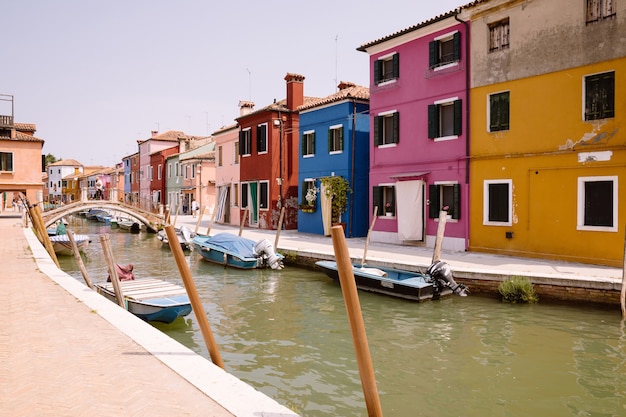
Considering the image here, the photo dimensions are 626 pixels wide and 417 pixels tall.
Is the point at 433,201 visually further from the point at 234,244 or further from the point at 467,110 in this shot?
the point at 234,244

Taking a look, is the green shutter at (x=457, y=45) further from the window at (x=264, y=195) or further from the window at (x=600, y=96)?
the window at (x=264, y=195)

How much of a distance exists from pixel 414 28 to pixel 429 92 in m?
2.40

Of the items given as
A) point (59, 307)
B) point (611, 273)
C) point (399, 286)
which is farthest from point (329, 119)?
point (59, 307)

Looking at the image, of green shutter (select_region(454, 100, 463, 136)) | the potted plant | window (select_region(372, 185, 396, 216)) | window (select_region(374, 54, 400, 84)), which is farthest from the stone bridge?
green shutter (select_region(454, 100, 463, 136))

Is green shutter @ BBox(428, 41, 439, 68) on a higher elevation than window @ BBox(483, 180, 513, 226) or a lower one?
higher

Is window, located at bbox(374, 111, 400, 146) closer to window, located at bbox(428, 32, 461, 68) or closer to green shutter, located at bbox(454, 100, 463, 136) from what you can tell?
window, located at bbox(428, 32, 461, 68)

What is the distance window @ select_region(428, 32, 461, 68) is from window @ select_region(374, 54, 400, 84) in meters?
1.64

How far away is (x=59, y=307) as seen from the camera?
7.58m

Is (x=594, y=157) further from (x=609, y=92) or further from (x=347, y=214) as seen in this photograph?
(x=347, y=214)

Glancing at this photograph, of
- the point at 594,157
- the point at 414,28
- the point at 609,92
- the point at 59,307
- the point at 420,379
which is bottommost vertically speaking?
the point at 420,379

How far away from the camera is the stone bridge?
31436mm

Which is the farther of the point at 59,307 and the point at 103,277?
the point at 103,277

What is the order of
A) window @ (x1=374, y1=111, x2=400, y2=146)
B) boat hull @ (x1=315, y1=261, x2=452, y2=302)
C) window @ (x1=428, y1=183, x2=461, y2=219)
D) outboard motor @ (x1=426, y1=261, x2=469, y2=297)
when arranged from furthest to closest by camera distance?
1. window @ (x1=374, y1=111, x2=400, y2=146)
2. window @ (x1=428, y1=183, x2=461, y2=219)
3. outboard motor @ (x1=426, y1=261, x2=469, y2=297)
4. boat hull @ (x1=315, y1=261, x2=452, y2=302)

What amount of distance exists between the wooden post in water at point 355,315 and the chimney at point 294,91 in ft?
80.3
